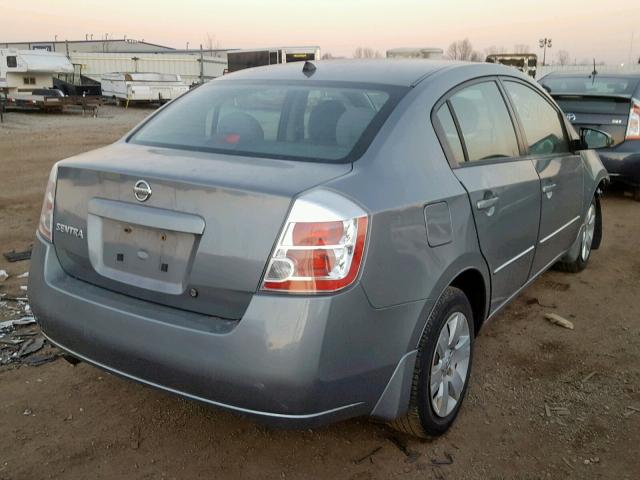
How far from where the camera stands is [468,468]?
2750 millimetres

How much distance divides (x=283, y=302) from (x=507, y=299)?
6.34 feet

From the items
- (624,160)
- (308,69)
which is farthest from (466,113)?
(624,160)

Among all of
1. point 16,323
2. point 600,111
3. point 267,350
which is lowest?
point 16,323

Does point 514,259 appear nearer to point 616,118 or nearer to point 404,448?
point 404,448

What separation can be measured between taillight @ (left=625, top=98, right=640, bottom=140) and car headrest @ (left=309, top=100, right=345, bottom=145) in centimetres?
621

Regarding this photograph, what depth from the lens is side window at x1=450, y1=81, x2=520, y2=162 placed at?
10.4 feet

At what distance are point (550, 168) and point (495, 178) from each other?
36.2 inches

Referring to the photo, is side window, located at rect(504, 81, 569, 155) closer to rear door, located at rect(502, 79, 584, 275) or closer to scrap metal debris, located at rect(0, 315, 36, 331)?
rear door, located at rect(502, 79, 584, 275)

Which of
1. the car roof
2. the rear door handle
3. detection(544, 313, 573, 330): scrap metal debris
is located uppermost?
the car roof

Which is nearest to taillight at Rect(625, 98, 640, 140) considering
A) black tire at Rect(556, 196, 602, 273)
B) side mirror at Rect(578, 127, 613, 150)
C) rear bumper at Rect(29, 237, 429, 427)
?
black tire at Rect(556, 196, 602, 273)

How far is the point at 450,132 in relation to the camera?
9.89ft

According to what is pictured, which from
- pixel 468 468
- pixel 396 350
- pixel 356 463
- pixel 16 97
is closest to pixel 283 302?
pixel 396 350

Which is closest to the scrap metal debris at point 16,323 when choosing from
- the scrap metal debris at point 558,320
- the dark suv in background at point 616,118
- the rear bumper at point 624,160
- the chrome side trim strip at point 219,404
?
the chrome side trim strip at point 219,404

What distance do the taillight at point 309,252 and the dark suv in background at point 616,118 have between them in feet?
22.0
